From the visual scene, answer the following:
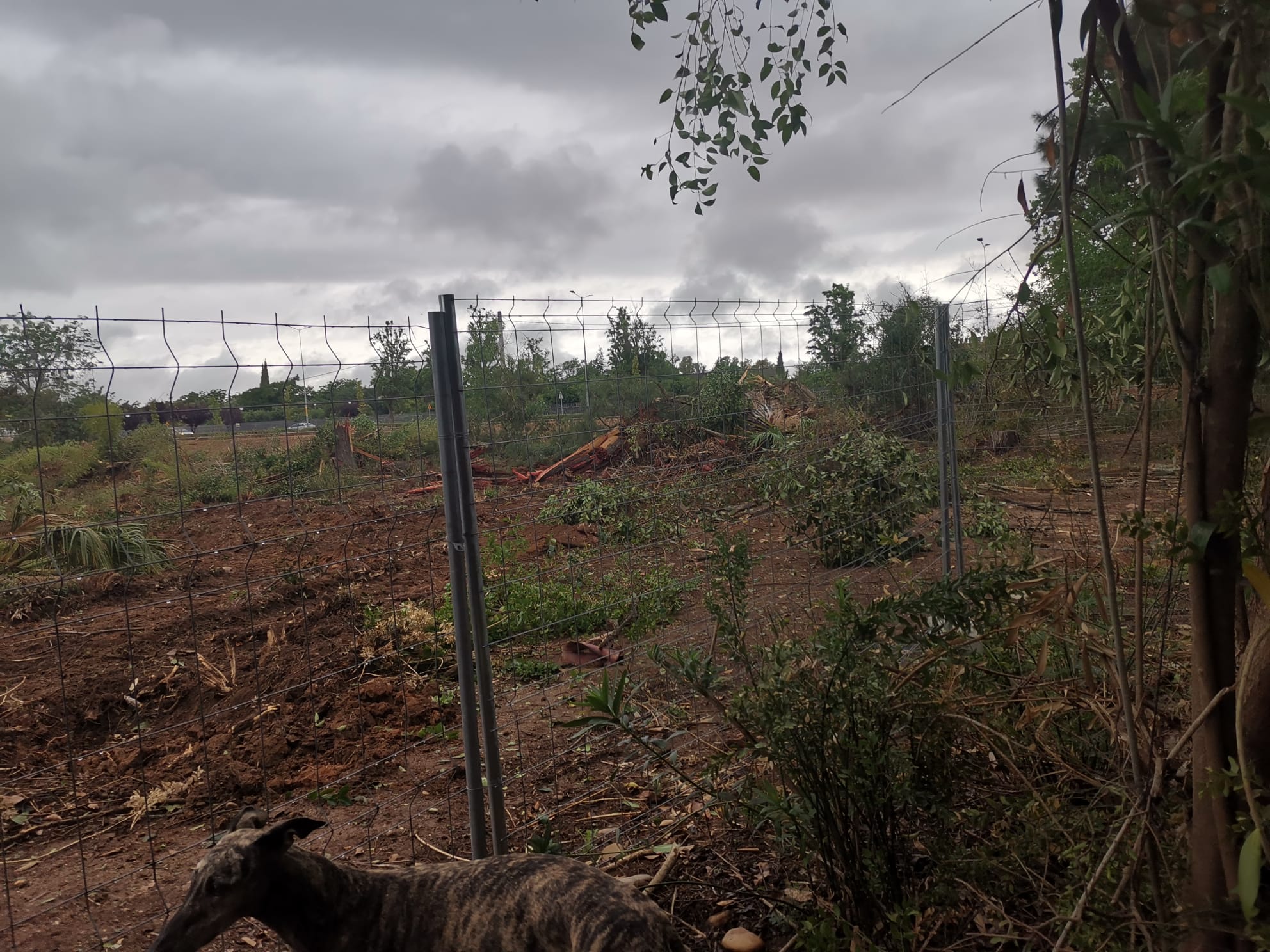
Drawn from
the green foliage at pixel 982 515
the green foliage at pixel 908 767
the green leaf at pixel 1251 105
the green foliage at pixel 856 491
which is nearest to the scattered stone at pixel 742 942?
the green foliage at pixel 908 767

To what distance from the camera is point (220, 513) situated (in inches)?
503

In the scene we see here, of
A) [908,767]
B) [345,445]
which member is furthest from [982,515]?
[908,767]

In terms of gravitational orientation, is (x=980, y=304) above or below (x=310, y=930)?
above

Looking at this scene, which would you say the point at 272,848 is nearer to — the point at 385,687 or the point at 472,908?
the point at 472,908

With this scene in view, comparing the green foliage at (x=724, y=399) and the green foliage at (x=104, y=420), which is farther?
the green foliage at (x=724, y=399)

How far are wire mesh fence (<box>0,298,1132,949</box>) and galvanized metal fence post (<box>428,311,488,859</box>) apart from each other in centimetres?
11

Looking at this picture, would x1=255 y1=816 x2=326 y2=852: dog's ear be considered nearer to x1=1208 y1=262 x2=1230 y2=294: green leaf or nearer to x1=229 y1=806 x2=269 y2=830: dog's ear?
x1=229 y1=806 x2=269 y2=830: dog's ear

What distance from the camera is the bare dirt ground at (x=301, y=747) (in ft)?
12.3

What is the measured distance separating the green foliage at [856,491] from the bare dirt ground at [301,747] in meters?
0.32

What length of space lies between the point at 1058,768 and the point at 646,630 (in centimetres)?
372

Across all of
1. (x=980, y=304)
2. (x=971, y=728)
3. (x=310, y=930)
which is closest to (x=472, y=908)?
(x=310, y=930)

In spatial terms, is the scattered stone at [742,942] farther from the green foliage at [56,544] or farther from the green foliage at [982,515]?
the green foliage at [56,544]

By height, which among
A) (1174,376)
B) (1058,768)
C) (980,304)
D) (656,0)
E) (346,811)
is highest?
(656,0)

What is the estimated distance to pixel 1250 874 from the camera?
1546 mm
